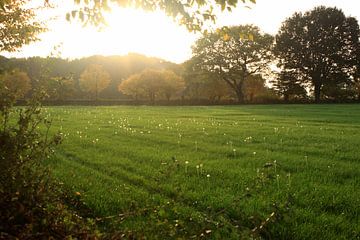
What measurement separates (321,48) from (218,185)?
79.5 m

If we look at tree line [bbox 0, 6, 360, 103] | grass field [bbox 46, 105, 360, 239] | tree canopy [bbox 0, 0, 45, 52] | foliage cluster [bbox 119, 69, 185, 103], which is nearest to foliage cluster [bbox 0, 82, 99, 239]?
grass field [bbox 46, 105, 360, 239]

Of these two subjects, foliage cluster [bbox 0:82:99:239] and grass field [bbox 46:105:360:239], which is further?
grass field [bbox 46:105:360:239]

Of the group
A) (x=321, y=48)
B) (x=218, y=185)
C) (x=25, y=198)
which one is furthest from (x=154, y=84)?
(x=25, y=198)

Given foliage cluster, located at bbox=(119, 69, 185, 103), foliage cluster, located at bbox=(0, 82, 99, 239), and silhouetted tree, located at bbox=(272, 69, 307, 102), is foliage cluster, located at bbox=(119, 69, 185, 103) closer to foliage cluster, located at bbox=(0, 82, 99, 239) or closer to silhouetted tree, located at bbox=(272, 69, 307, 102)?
silhouetted tree, located at bbox=(272, 69, 307, 102)

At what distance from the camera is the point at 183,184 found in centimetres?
881

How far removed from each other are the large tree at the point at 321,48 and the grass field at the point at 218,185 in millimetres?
68774

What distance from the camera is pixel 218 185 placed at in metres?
8.87

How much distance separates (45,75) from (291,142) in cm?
1137

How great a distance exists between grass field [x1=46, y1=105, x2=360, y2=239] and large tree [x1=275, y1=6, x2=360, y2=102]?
68774 mm

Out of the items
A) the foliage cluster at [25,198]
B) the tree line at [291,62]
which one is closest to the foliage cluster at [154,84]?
the tree line at [291,62]

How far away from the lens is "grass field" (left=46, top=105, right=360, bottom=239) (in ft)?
19.7

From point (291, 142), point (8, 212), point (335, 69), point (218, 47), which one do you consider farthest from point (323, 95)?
point (8, 212)

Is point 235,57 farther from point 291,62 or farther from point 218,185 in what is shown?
point 218,185

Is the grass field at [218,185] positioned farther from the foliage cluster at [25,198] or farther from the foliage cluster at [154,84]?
the foliage cluster at [154,84]
